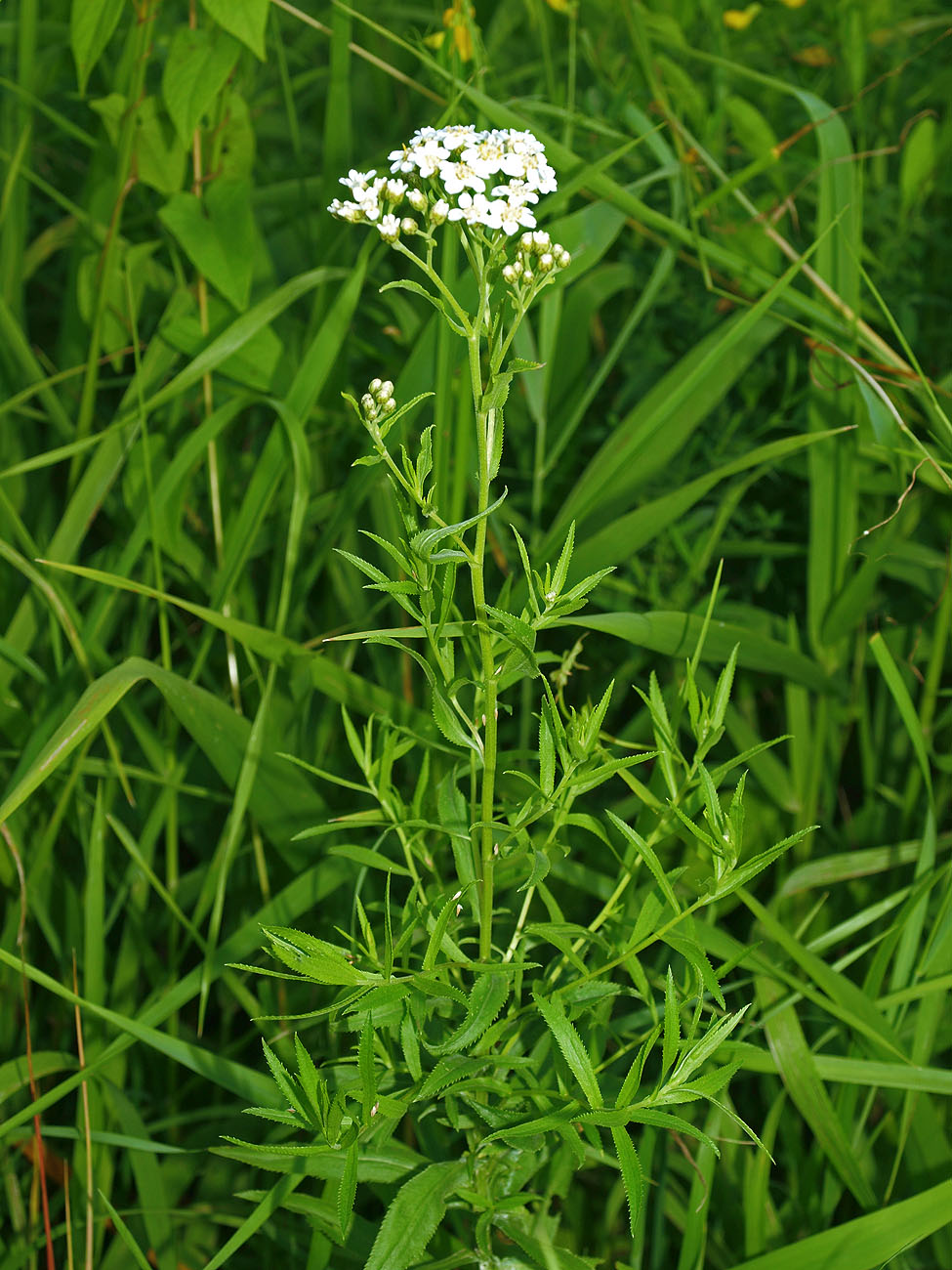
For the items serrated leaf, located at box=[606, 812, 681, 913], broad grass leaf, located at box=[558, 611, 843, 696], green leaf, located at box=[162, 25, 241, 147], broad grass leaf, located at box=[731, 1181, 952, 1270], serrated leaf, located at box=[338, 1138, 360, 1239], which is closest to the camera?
serrated leaf, located at box=[338, 1138, 360, 1239]

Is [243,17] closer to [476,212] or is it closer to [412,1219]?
[476,212]

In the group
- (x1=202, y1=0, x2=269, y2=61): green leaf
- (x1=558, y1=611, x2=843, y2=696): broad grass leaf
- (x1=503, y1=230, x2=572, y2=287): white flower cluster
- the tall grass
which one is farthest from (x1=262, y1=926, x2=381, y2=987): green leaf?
(x1=202, y1=0, x2=269, y2=61): green leaf

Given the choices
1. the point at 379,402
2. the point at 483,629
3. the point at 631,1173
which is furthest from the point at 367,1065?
the point at 379,402

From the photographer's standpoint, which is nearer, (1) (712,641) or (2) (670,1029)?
(2) (670,1029)

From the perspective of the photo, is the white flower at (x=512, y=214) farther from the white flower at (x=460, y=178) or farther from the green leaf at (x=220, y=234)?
the green leaf at (x=220, y=234)

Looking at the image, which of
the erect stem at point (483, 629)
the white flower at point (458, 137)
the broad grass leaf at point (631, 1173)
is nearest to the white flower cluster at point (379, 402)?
the erect stem at point (483, 629)

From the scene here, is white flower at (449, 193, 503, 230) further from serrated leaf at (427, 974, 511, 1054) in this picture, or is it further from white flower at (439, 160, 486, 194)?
serrated leaf at (427, 974, 511, 1054)

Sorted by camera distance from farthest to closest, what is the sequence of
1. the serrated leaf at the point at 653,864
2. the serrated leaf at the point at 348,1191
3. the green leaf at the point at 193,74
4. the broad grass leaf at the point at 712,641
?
the green leaf at the point at 193,74 → the broad grass leaf at the point at 712,641 → the serrated leaf at the point at 653,864 → the serrated leaf at the point at 348,1191
